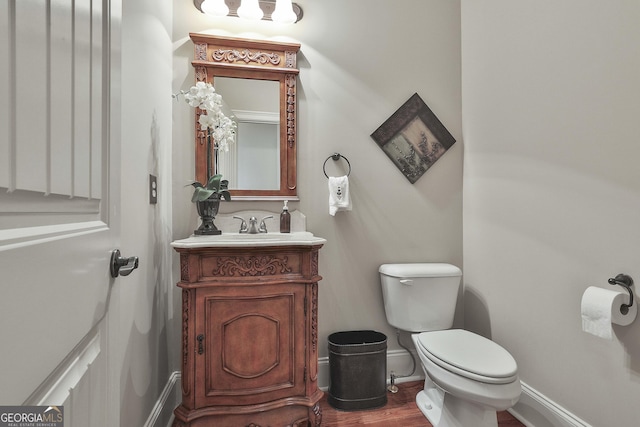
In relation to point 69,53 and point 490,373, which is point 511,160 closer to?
point 490,373

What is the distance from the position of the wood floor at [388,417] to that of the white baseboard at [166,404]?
0.80 meters

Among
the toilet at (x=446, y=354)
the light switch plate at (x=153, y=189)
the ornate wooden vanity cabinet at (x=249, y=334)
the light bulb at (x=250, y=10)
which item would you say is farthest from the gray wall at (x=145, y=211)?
the toilet at (x=446, y=354)

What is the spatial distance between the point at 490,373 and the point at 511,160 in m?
1.15

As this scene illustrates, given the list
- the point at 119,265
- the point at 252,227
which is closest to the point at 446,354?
the point at 252,227

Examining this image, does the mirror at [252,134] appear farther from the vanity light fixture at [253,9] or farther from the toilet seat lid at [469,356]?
the toilet seat lid at [469,356]

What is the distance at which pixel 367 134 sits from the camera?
2090mm

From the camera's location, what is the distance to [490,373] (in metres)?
1.27

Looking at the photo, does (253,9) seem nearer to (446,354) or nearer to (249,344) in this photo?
(249,344)

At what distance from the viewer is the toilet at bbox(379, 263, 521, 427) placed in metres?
1.28

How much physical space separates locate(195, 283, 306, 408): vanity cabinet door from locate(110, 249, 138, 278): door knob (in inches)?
29.1

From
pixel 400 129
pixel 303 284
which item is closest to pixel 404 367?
pixel 303 284

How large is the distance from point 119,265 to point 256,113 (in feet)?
4.84

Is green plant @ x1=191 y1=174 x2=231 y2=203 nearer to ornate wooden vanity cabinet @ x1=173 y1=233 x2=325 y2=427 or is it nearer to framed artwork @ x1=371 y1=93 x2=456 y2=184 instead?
ornate wooden vanity cabinet @ x1=173 y1=233 x2=325 y2=427

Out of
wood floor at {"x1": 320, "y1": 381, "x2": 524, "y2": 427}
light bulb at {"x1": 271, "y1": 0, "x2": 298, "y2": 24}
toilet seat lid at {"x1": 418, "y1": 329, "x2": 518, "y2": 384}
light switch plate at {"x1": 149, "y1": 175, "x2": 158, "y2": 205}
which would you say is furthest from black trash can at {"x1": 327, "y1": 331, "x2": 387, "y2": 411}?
light bulb at {"x1": 271, "y1": 0, "x2": 298, "y2": 24}
